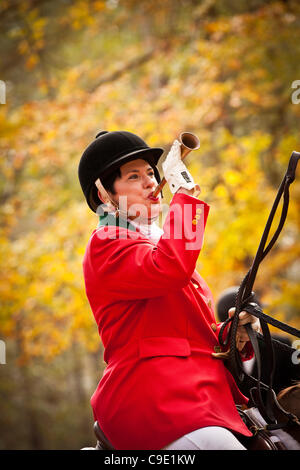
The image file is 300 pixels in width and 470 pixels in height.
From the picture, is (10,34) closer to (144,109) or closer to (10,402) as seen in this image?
(144,109)

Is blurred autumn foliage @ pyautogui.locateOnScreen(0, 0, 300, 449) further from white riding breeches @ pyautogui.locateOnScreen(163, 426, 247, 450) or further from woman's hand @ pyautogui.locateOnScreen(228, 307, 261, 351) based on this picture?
white riding breeches @ pyautogui.locateOnScreen(163, 426, 247, 450)

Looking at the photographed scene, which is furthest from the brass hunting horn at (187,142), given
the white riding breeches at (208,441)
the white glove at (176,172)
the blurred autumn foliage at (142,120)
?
the blurred autumn foliage at (142,120)

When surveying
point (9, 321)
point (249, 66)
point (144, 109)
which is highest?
point (249, 66)

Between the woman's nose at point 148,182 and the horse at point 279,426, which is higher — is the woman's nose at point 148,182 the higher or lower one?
the higher one

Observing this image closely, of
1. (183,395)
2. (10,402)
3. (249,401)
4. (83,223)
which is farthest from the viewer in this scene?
(10,402)

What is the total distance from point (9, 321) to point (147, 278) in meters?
6.15

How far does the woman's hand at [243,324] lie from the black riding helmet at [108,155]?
3.19 feet

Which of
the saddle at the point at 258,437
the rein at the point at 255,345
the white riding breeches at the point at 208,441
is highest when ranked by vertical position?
the rein at the point at 255,345

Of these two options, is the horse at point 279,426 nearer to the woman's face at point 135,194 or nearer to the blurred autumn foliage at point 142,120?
the woman's face at point 135,194

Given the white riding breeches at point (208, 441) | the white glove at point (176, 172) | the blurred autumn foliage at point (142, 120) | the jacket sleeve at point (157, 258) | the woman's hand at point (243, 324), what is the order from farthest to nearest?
the blurred autumn foliage at point (142, 120) → the woman's hand at point (243, 324) → the white glove at point (176, 172) → the jacket sleeve at point (157, 258) → the white riding breeches at point (208, 441)

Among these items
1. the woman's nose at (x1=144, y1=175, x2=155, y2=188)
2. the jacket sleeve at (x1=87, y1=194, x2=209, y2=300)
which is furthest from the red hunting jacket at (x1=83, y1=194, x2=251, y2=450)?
the woman's nose at (x1=144, y1=175, x2=155, y2=188)

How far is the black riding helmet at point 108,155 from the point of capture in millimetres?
2369

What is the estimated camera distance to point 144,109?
24.7ft

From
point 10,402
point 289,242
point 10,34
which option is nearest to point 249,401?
point 289,242
